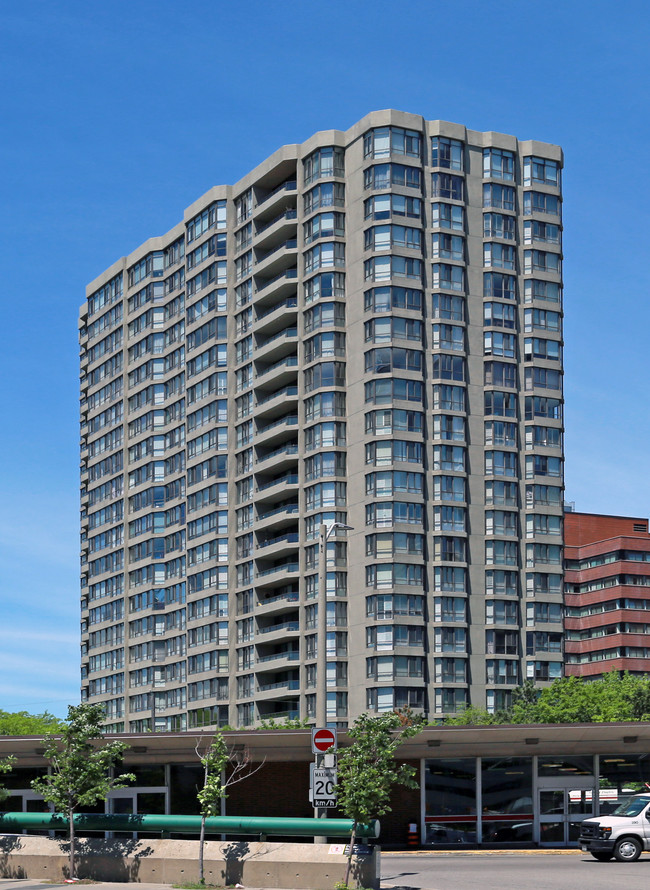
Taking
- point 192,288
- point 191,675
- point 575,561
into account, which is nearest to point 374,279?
point 192,288

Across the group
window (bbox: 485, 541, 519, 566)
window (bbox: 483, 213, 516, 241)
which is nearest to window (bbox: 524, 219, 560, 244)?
window (bbox: 483, 213, 516, 241)

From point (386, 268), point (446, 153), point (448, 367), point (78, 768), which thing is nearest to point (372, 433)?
point (448, 367)

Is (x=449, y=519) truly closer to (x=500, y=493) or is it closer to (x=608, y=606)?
(x=500, y=493)

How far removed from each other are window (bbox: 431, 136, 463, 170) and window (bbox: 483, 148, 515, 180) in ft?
10.8

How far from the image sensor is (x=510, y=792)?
4747 centimetres

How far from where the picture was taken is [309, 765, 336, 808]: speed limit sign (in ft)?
102

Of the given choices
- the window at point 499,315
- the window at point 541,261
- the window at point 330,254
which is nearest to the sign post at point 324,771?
the window at point 330,254

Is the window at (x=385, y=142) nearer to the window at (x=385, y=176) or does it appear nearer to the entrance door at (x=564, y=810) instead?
the window at (x=385, y=176)

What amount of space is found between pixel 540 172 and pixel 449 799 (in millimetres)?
87901

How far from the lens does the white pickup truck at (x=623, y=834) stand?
1564 inches

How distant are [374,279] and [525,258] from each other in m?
16.8

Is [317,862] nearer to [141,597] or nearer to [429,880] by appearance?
[429,880]

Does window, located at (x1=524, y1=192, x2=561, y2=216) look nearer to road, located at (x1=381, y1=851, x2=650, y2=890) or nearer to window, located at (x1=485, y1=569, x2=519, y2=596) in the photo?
window, located at (x1=485, y1=569, x2=519, y2=596)

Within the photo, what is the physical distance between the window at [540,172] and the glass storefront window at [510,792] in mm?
85385
